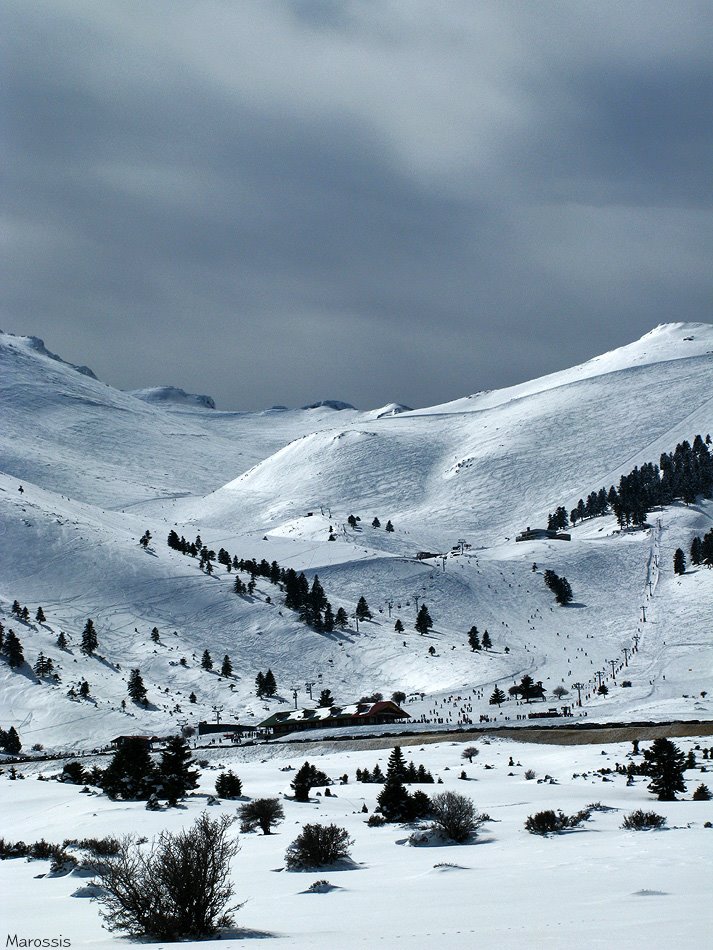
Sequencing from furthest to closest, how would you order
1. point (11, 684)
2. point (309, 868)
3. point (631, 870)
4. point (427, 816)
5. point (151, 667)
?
1. point (151, 667)
2. point (11, 684)
3. point (427, 816)
4. point (309, 868)
5. point (631, 870)

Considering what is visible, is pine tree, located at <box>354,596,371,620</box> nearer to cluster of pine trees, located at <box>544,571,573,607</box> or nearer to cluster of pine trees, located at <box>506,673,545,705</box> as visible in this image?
cluster of pine trees, located at <box>544,571,573,607</box>

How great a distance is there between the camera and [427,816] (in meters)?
33.8

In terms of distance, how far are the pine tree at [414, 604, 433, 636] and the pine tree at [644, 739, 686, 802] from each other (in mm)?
86284

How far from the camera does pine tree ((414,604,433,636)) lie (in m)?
123

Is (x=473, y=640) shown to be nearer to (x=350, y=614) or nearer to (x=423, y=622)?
(x=423, y=622)

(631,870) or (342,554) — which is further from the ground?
(342,554)

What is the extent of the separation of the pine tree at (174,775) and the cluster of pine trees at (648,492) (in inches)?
5482


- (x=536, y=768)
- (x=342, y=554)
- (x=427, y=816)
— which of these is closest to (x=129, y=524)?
(x=342, y=554)

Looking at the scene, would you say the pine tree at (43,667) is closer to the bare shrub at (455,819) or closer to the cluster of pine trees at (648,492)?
the bare shrub at (455,819)

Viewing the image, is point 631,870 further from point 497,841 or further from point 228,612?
point 228,612

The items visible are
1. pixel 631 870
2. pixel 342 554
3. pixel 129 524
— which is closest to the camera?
pixel 631 870

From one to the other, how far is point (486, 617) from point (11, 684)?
61.1 m

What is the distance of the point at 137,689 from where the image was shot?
94375mm

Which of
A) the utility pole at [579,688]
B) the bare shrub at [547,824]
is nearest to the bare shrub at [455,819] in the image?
the bare shrub at [547,824]
